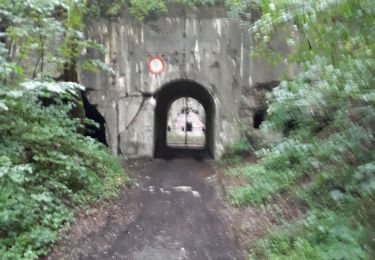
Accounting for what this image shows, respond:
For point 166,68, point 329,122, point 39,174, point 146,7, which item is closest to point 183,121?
point 166,68

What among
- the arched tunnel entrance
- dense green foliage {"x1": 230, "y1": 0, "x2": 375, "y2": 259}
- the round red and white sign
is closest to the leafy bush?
dense green foliage {"x1": 230, "y1": 0, "x2": 375, "y2": 259}

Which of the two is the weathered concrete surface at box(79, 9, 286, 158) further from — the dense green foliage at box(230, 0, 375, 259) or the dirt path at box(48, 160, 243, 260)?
the dense green foliage at box(230, 0, 375, 259)

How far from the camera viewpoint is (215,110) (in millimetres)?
12492

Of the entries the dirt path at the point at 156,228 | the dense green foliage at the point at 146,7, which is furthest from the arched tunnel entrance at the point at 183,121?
the dirt path at the point at 156,228

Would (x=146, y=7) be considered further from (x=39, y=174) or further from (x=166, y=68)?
(x=39, y=174)

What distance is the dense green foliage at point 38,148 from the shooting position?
528cm

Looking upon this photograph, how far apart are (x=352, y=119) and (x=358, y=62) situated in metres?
0.89

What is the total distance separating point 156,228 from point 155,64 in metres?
6.25

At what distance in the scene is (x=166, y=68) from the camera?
12.0 m

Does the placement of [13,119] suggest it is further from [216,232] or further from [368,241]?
[368,241]

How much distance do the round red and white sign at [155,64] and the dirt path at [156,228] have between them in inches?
136

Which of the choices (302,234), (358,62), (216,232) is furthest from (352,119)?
(216,232)

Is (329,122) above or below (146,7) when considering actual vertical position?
below

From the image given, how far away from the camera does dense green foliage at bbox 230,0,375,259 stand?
3.46 metres
